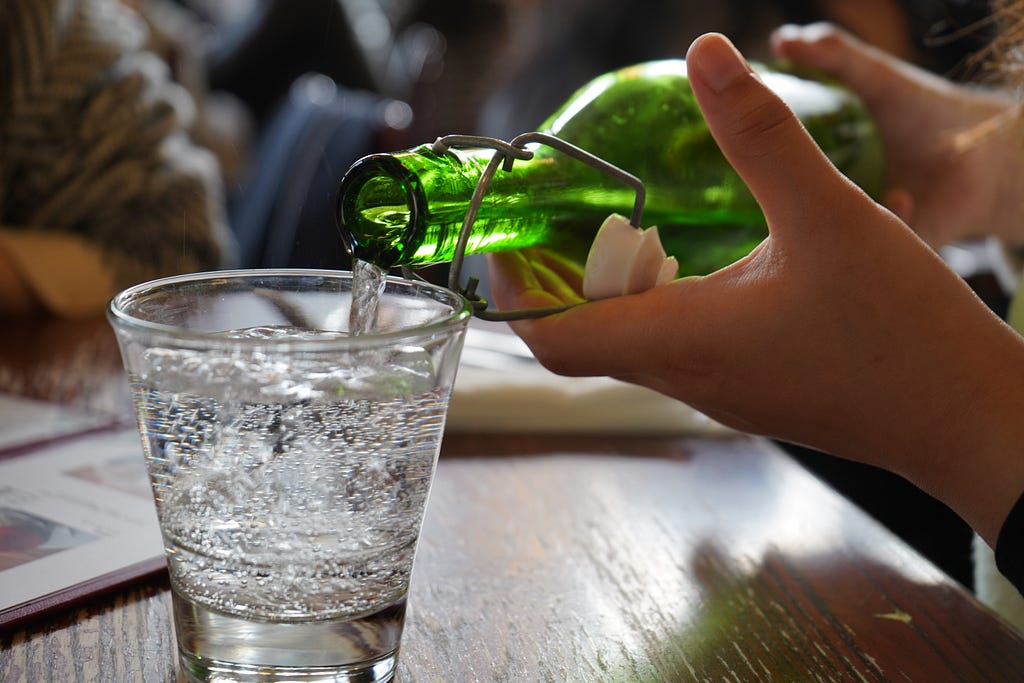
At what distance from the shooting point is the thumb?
39 centimetres

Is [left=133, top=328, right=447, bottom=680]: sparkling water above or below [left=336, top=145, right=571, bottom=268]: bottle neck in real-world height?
below

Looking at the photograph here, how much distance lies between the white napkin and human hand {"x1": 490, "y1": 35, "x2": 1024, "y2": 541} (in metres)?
0.16

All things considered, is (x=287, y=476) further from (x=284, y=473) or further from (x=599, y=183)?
(x=599, y=183)

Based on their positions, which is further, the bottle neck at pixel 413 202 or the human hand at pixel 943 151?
the human hand at pixel 943 151

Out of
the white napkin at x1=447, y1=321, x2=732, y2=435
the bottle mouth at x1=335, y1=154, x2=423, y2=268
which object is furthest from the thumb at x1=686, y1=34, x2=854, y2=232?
the white napkin at x1=447, y1=321, x2=732, y2=435

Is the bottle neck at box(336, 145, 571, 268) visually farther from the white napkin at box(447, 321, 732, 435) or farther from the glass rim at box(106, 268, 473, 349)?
the white napkin at box(447, 321, 732, 435)

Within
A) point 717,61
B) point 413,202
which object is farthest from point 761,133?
point 413,202

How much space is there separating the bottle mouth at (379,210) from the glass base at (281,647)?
135 millimetres

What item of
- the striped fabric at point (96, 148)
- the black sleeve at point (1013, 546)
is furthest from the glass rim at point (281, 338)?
the striped fabric at point (96, 148)

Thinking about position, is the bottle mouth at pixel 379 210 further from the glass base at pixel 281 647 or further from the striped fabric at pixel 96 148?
the striped fabric at pixel 96 148

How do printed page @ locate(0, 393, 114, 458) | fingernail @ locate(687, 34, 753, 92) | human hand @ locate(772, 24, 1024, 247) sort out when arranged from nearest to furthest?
1. fingernail @ locate(687, 34, 753, 92)
2. printed page @ locate(0, 393, 114, 458)
3. human hand @ locate(772, 24, 1024, 247)

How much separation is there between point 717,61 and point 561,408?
28cm

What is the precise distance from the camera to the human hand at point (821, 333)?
0.40 meters

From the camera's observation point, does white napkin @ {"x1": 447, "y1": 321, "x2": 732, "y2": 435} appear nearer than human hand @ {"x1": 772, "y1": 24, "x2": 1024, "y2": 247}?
Yes
